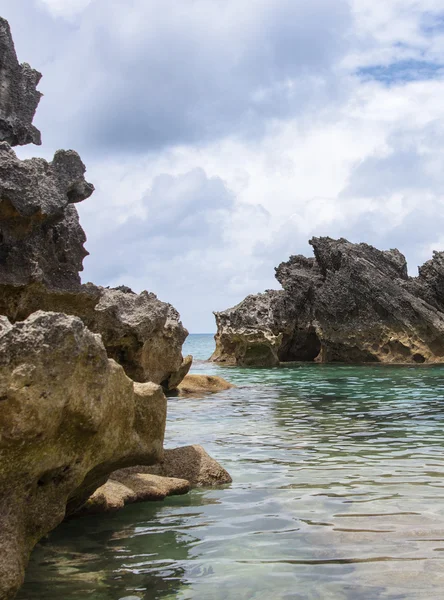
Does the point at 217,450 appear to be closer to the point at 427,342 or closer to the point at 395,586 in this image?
the point at 395,586

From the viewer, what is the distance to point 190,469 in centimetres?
745

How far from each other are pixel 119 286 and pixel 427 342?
18.7m

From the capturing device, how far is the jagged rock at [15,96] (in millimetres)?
9914

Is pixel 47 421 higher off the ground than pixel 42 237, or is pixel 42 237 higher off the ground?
pixel 42 237

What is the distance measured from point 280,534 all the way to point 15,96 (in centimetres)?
759

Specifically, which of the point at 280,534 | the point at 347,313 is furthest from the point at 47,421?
the point at 347,313

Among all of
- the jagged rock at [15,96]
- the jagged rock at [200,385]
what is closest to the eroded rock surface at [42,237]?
the jagged rock at [15,96]

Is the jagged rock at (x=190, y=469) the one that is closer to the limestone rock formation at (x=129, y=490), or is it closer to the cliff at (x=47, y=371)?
the limestone rock formation at (x=129, y=490)

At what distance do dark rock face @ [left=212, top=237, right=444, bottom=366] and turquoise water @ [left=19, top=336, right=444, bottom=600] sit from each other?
83.7ft

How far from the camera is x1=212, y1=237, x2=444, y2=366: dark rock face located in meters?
35.7

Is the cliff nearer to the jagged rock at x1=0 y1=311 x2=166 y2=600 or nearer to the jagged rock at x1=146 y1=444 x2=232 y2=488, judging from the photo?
the jagged rock at x1=0 y1=311 x2=166 y2=600

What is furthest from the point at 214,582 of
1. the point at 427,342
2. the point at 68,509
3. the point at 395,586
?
the point at 427,342

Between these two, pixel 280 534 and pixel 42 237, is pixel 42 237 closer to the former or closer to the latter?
pixel 42 237

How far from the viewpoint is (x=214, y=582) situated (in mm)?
4555
